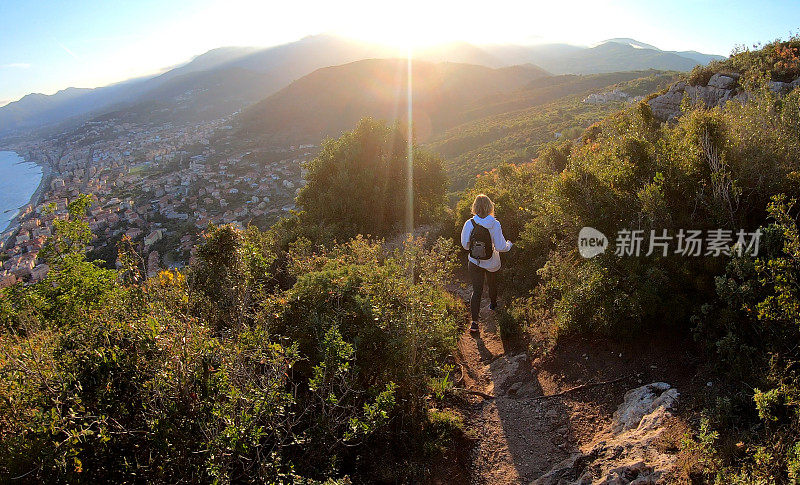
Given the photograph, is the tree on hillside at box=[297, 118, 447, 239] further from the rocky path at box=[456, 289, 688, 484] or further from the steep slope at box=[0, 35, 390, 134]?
the steep slope at box=[0, 35, 390, 134]

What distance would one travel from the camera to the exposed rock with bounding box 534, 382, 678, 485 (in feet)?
9.36

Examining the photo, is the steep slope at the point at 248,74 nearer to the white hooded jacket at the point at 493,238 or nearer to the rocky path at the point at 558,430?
the white hooded jacket at the point at 493,238

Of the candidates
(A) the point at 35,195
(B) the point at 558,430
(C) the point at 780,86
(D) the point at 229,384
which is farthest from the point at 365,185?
(A) the point at 35,195

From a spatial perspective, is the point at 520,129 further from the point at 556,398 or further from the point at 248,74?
the point at 248,74

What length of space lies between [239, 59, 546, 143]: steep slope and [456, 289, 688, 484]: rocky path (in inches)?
2036

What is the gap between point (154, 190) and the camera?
3556 cm

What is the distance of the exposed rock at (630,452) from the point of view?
112 inches

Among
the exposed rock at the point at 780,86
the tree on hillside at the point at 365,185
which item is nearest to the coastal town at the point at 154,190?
the tree on hillside at the point at 365,185

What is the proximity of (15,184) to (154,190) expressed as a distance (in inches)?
1284

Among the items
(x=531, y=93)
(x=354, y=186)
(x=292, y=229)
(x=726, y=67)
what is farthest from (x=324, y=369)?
(x=531, y=93)

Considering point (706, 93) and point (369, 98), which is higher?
point (369, 98)

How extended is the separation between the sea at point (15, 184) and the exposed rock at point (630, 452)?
4404 cm

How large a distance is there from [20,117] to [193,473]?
186766mm

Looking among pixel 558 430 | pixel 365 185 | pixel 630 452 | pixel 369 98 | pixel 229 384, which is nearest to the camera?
pixel 229 384
